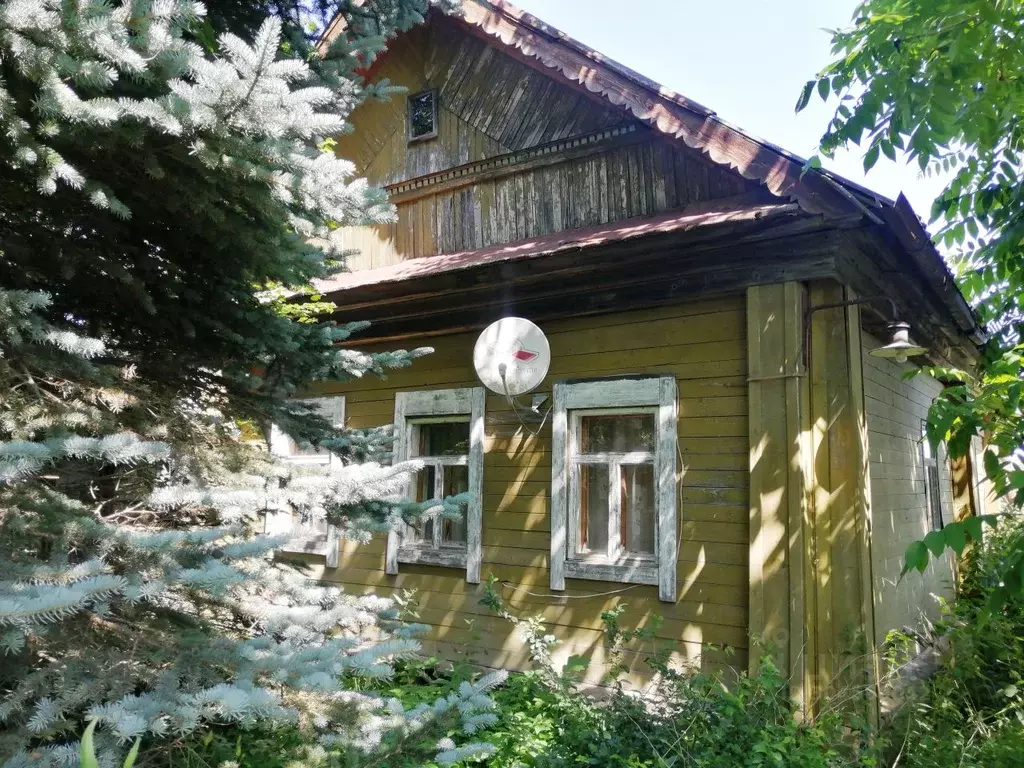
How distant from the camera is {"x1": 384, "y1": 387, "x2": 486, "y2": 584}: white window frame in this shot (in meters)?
5.81

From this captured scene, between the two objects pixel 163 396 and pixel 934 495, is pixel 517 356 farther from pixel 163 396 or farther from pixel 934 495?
pixel 934 495

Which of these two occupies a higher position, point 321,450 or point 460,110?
point 460,110

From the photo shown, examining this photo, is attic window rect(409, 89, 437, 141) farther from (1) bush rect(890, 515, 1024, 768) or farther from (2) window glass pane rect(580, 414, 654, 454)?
(1) bush rect(890, 515, 1024, 768)

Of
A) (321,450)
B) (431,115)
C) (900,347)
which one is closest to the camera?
(900,347)

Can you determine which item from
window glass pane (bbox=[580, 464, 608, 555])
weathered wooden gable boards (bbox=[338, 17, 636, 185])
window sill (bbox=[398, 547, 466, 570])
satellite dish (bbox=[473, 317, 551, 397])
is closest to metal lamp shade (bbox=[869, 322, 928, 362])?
window glass pane (bbox=[580, 464, 608, 555])

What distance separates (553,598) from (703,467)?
1.59 metres

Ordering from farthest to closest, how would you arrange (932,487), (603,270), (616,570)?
1. (932,487)
2. (603,270)
3. (616,570)

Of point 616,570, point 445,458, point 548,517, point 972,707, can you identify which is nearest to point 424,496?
point 445,458

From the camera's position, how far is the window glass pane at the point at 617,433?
5270 mm

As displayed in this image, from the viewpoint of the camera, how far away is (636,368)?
529 cm

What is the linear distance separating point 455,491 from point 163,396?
322 centimetres

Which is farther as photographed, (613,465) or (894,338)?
(613,465)

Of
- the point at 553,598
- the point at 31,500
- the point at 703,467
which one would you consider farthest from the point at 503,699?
the point at 31,500

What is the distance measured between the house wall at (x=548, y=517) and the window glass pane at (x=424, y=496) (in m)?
0.29
